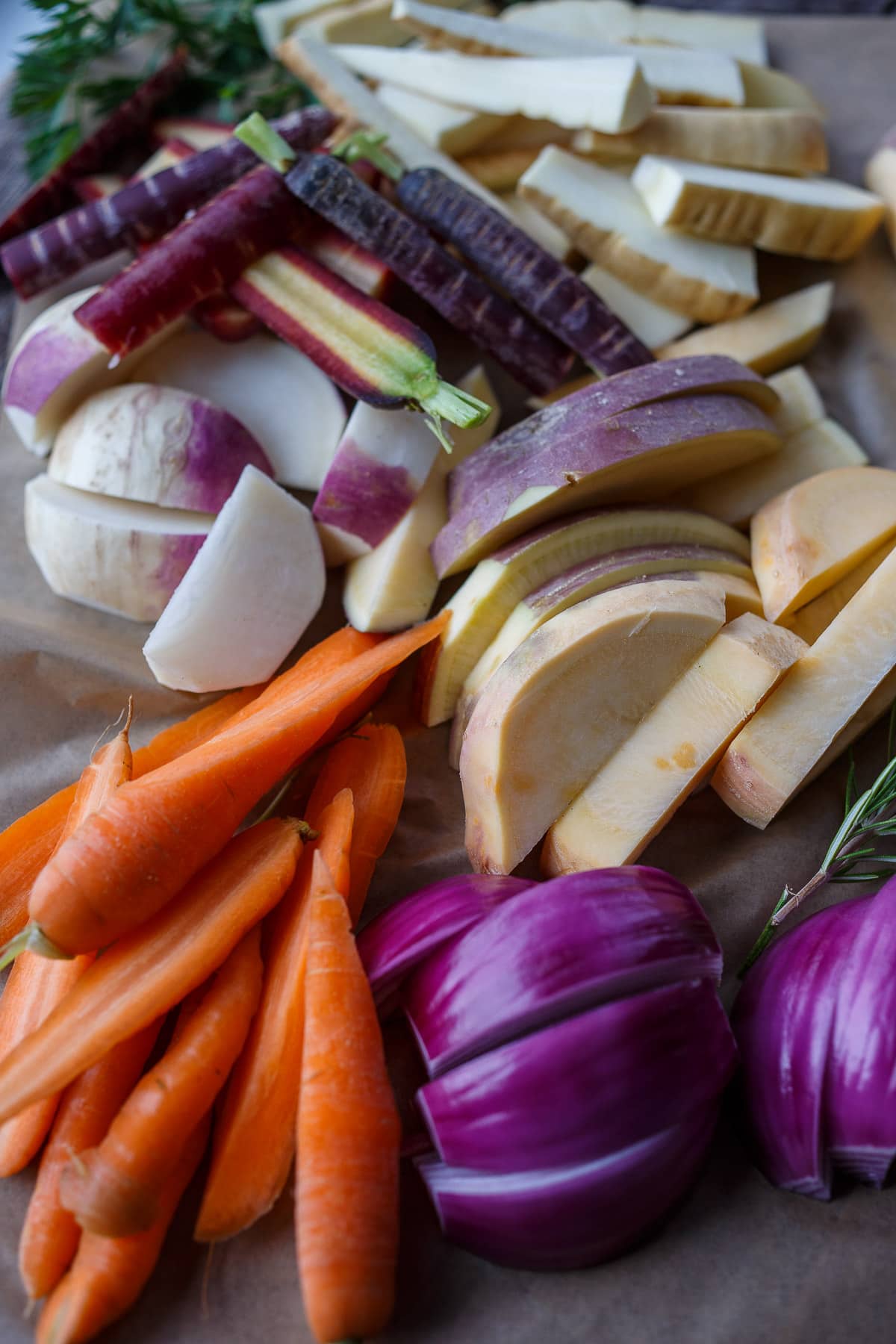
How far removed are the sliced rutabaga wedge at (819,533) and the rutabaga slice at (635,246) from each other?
55cm

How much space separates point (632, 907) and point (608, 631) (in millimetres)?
444

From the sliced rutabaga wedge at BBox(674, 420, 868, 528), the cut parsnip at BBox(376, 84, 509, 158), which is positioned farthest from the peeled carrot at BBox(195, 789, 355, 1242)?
the cut parsnip at BBox(376, 84, 509, 158)

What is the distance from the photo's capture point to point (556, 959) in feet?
4.27

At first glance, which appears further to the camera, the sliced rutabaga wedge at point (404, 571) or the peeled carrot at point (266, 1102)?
the sliced rutabaga wedge at point (404, 571)

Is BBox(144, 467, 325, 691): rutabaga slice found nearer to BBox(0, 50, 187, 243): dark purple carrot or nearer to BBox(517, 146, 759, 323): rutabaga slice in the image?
BBox(517, 146, 759, 323): rutabaga slice

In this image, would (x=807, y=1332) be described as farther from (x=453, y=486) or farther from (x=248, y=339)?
(x=248, y=339)

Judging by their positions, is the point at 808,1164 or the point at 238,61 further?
the point at 238,61

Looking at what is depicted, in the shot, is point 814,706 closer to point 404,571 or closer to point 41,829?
point 404,571

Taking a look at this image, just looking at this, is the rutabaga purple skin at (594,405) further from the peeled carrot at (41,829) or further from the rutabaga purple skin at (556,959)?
the rutabaga purple skin at (556,959)

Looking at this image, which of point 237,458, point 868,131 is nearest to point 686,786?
point 237,458

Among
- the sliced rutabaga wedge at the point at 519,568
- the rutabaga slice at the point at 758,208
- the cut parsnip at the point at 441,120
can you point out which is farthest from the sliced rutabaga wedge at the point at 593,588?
the cut parsnip at the point at 441,120

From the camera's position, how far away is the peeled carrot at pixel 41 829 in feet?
5.18

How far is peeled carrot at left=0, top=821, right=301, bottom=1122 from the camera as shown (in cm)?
129

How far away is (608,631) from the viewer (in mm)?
1574
